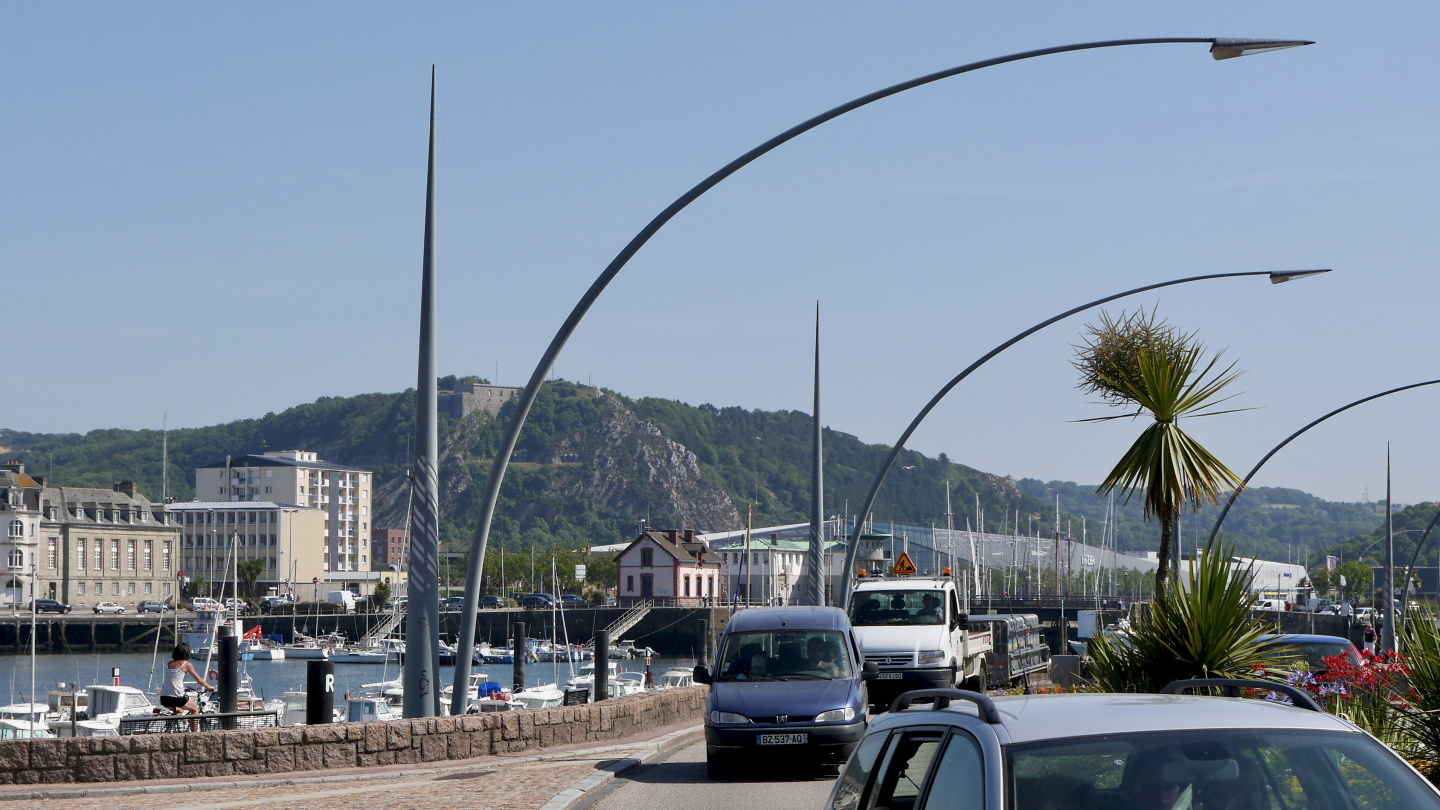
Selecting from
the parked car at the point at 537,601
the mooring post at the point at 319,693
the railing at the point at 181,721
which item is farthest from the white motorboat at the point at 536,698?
the parked car at the point at 537,601

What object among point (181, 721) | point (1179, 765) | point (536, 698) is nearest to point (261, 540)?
point (536, 698)

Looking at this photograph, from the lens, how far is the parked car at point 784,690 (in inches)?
583

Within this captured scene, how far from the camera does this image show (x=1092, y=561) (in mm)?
187000

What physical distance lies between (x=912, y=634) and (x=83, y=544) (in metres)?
132

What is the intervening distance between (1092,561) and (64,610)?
12214 centimetres

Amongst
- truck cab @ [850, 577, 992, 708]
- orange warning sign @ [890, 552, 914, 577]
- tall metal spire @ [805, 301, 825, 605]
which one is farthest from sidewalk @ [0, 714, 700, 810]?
orange warning sign @ [890, 552, 914, 577]

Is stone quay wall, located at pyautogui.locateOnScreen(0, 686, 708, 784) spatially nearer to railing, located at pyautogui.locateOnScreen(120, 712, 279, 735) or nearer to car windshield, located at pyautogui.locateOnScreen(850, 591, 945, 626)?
railing, located at pyautogui.locateOnScreen(120, 712, 279, 735)

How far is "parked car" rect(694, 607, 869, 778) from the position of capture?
1482 cm

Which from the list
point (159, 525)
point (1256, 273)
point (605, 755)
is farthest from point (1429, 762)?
point (159, 525)

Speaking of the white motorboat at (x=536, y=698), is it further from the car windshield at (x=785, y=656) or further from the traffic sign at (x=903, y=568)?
the car windshield at (x=785, y=656)

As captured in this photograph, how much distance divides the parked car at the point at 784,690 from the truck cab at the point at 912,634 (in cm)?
507

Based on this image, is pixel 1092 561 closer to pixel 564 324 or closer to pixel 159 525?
pixel 159 525

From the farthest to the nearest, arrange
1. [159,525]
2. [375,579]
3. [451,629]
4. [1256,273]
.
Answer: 1. [375,579]
2. [159,525]
3. [451,629]
4. [1256,273]

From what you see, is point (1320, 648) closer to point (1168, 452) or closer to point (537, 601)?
point (1168, 452)
